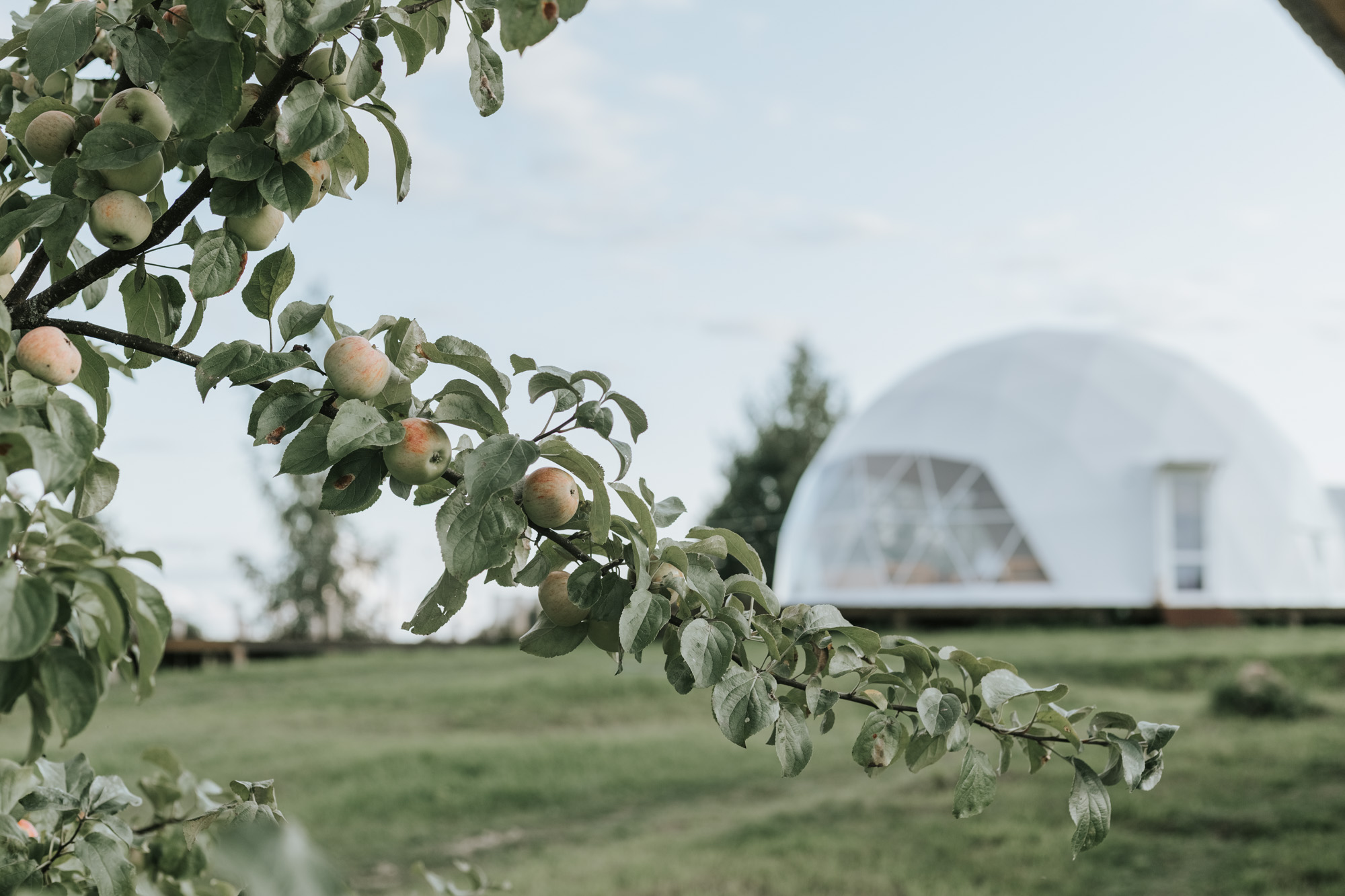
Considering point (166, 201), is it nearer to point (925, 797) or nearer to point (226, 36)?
point (226, 36)

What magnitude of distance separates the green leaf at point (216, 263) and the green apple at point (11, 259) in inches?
9.3

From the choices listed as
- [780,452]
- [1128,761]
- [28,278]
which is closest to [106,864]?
[28,278]

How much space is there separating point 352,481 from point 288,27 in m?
0.37

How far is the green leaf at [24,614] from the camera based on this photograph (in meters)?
0.63

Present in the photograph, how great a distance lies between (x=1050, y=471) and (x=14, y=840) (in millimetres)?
14480

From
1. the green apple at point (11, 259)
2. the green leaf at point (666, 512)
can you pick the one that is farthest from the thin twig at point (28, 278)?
the green leaf at point (666, 512)

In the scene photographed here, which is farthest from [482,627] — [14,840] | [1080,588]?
[14,840]

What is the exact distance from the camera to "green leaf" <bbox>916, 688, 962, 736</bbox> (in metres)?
1.04

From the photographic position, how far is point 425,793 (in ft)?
20.9

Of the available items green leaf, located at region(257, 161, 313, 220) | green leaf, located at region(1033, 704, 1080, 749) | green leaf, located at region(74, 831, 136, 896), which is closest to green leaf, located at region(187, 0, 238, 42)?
green leaf, located at region(257, 161, 313, 220)

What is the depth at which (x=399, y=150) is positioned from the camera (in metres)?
1.02

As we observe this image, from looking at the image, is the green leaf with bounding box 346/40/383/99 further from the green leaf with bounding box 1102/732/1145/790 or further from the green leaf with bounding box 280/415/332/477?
the green leaf with bounding box 1102/732/1145/790

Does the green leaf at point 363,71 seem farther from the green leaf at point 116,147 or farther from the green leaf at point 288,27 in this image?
the green leaf at point 116,147

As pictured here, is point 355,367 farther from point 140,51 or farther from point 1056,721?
point 1056,721
